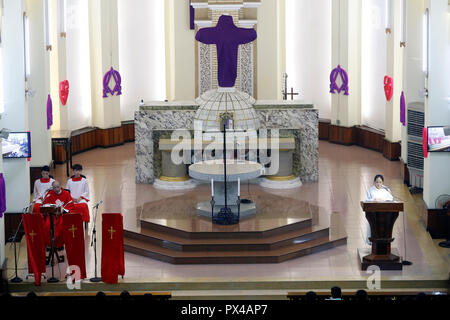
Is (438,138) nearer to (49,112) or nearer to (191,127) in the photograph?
(191,127)

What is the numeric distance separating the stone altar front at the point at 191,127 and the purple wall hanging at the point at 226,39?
14.9 feet

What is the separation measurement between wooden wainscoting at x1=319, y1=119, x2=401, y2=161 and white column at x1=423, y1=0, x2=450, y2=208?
6.25 metres

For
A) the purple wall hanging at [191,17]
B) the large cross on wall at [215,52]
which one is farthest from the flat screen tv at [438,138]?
the purple wall hanging at [191,17]

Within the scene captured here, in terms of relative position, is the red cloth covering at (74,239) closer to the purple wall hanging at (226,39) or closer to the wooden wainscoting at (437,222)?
the purple wall hanging at (226,39)

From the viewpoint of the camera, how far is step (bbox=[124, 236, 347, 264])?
51.1 feet

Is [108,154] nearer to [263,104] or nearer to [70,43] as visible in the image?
[70,43]

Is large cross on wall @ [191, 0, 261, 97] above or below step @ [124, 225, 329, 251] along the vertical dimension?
above

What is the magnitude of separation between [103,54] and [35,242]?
1129 centimetres

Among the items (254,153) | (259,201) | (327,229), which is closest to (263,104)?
(254,153)

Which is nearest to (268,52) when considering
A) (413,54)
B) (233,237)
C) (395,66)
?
(395,66)

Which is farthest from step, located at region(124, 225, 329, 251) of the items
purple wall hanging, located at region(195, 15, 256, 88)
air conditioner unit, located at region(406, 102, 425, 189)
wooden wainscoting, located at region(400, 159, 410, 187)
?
wooden wainscoting, located at region(400, 159, 410, 187)

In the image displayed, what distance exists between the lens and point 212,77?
2475 cm

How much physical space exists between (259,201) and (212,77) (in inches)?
292

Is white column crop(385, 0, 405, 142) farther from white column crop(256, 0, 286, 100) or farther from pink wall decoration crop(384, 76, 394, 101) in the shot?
white column crop(256, 0, 286, 100)
